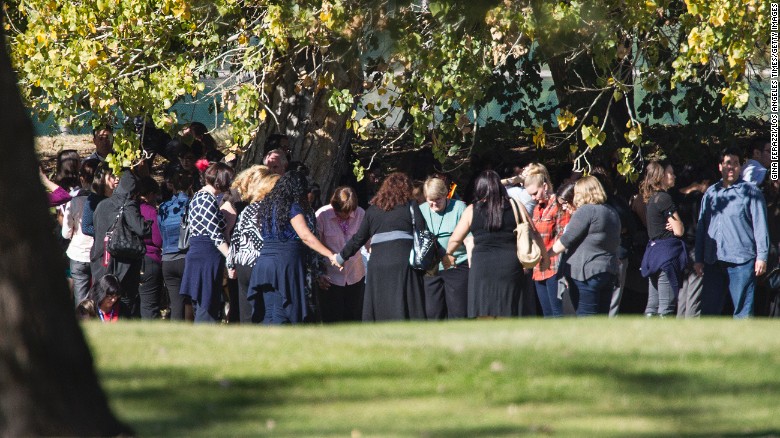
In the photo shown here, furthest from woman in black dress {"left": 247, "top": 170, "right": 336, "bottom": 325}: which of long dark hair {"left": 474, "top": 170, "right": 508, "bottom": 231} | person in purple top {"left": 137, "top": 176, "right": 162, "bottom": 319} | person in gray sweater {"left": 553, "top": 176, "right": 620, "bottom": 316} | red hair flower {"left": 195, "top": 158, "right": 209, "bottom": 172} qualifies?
red hair flower {"left": 195, "top": 158, "right": 209, "bottom": 172}

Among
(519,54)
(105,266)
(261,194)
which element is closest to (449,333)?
(261,194)

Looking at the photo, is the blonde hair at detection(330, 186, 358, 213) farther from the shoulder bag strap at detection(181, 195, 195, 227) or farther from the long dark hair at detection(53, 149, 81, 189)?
the long dark hair at detection(53, 149, 81, 189)

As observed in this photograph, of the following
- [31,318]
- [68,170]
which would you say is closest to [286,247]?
[68,170]

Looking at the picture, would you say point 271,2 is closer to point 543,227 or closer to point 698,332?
point 543,227

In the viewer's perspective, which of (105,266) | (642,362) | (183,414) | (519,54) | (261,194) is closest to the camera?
(183,414)

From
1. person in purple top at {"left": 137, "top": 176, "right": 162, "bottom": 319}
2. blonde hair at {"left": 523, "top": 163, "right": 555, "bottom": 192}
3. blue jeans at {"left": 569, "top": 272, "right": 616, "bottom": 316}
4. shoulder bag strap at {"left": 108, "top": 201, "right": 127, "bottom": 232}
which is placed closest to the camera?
blue jeans at {"left": 569, "top": 272, "right": 616, "bottom": 316}

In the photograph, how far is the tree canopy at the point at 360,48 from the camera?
32.8 feet

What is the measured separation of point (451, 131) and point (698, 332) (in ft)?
16.9

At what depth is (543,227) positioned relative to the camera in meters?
11.0

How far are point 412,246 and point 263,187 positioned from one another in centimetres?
143

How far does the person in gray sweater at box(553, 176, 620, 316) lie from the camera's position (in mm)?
10141

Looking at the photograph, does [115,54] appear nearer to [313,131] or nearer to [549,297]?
[313,131]

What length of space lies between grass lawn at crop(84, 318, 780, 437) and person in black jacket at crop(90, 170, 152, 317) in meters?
3.60

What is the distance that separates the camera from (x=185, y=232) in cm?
1066
